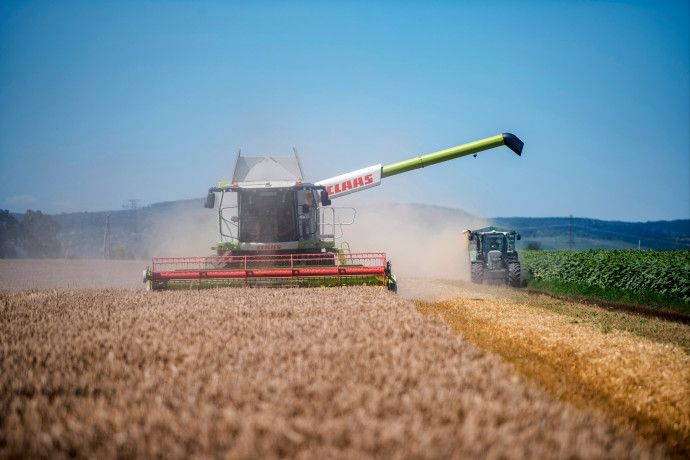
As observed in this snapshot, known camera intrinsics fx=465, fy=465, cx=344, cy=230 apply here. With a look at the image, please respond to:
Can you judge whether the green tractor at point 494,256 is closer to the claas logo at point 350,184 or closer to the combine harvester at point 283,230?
the combine harvester at point 283,230

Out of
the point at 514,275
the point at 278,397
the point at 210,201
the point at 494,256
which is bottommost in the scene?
the point at 514,275

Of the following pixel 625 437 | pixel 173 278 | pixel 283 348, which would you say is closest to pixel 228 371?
pixel 283 348

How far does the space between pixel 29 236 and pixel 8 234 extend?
2579mm

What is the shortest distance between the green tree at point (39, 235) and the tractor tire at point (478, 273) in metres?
63.8

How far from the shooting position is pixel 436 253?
2889cm

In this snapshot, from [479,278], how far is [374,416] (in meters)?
18.0

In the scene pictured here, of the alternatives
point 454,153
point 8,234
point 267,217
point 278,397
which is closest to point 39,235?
point 8,234

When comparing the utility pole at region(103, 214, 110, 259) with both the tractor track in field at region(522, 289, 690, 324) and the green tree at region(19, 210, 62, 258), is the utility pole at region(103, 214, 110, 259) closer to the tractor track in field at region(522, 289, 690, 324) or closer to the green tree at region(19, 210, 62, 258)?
the green tree at region(19, 210, 62, 258)

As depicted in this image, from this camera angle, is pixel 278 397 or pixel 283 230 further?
pixel 283 230

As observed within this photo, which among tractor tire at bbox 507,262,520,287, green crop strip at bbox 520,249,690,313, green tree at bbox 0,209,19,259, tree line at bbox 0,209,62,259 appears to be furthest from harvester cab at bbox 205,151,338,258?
green tree at bbox 0,209,19,259

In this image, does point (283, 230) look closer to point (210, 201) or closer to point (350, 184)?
point (210, 201)

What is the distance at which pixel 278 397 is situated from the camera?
3.00m

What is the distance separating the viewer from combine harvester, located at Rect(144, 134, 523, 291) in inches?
400

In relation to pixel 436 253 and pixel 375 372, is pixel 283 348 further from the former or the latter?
pixel 436 253
